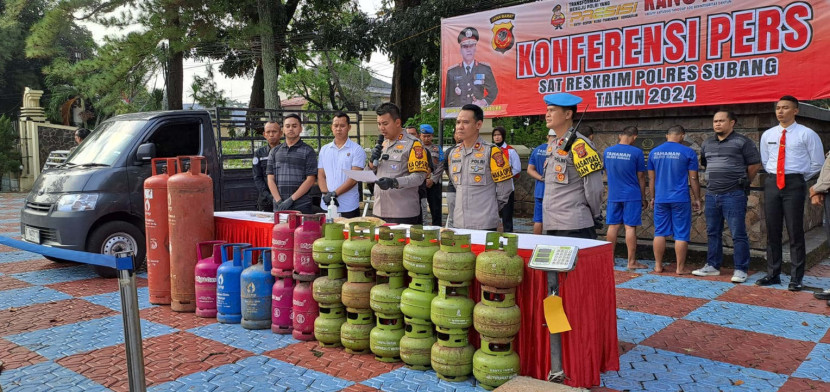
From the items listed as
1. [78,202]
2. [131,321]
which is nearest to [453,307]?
[131,321]

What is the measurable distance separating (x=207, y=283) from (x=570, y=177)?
332 centimetres

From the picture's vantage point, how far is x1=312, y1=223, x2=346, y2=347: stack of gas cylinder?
4652 mm

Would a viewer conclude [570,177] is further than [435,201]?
No

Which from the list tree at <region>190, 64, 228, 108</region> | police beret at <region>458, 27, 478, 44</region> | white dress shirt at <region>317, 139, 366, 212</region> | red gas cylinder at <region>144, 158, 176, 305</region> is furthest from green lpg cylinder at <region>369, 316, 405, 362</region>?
tree at <region>190, 64, 228, 108</region>

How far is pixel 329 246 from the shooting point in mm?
4660

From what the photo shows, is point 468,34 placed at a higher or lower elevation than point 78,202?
higher

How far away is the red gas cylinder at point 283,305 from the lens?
16.7 feet

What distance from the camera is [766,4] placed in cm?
754

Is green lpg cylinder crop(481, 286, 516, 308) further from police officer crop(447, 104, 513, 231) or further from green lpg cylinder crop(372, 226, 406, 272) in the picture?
police officer crop(447, 104, 513, 231)

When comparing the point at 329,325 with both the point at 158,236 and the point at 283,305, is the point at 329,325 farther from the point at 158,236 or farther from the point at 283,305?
the point at 158,236

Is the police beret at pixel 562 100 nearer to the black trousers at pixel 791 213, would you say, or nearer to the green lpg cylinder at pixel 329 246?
the green lpg cylinder at pixel 329 246

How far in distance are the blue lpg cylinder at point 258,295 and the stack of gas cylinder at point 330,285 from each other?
695 millimetres

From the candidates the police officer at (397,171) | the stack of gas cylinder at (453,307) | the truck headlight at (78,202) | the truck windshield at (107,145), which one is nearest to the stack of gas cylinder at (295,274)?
the police officer at (397,171)

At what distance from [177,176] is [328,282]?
2128 millimetres
